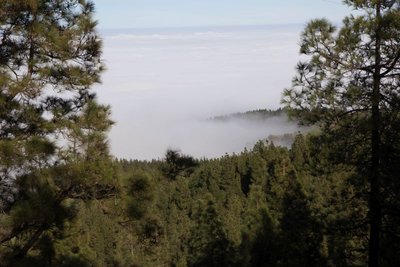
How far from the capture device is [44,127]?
26.0 ft

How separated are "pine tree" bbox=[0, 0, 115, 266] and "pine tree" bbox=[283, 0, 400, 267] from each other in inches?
196

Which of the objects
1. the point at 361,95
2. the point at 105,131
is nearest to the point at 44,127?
the point at 105,131

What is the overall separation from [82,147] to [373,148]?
6261 millimetres

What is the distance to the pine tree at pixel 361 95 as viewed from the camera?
9422 mm

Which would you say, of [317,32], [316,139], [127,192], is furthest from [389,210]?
[127,192]

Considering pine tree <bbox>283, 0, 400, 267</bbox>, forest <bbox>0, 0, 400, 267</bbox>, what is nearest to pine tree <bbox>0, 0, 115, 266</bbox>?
forest <bbox>0, 0, 400, 267</bbox>

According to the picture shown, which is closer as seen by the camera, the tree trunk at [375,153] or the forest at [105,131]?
the forest at [105,131]

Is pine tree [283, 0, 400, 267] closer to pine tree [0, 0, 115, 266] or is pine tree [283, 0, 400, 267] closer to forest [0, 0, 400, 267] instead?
forest [0, 0, 400, 267]

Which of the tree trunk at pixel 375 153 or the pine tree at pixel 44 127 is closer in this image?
the pine tree at pixel 44 127

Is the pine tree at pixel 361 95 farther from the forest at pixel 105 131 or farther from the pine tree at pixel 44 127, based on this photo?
the pine tree at pixel 44 127

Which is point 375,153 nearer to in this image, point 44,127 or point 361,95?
point 361,95

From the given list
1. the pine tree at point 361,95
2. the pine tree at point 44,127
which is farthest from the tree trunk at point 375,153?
the pine tree at point 44,127

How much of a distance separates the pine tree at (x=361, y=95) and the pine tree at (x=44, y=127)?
16.4 ft

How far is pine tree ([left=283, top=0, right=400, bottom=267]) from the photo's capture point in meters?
9.42
